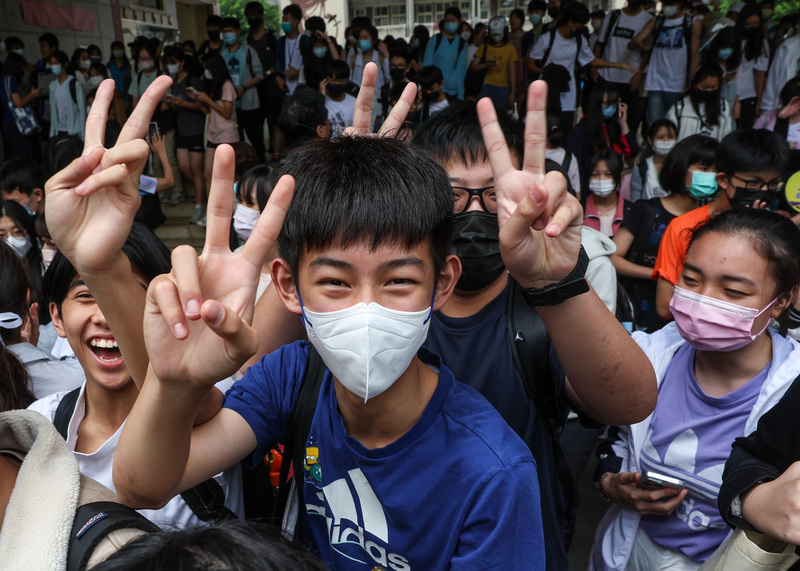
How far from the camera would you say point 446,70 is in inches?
356

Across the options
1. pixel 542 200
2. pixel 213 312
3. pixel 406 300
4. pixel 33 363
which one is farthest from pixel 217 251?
pixel 33 363

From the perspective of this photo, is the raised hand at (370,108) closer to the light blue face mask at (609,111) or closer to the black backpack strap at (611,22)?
the light blue face mask at (609,111)

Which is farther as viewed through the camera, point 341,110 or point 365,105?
point 341,110

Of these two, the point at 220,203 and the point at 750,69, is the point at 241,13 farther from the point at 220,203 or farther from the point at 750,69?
the point at 220,203

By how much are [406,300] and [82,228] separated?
687 mm

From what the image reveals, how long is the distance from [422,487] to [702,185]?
3252mm

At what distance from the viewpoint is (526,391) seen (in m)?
1.64

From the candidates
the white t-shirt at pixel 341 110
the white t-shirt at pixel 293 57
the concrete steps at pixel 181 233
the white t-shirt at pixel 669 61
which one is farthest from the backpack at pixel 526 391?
the white t-shirt at pixel 293 57

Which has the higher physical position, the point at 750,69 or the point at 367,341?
the point at 750,69

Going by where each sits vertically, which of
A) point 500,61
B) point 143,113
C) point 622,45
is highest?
point 622,45

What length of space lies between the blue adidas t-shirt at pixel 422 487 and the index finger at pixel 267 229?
44 centimetres

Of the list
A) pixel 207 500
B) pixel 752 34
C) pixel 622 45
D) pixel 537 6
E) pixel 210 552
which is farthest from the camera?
pixel 537 6

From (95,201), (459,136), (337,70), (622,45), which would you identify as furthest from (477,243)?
(622,45)

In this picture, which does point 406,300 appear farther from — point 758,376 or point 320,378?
point 758,376
